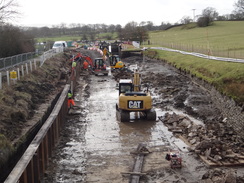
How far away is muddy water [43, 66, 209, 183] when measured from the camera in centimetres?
1356

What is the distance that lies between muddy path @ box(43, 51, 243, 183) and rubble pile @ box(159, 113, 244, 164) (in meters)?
0.41

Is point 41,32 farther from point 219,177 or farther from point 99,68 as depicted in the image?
point 219,177

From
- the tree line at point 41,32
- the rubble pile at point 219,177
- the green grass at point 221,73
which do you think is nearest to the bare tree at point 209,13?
the tree line at point 41,32

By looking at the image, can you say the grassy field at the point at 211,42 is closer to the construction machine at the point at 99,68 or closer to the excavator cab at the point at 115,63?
the excavator cab at the point at 115,63

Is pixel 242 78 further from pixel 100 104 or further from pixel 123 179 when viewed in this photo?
pixel 123 179

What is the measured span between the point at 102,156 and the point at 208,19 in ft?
354

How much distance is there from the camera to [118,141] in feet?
59.6

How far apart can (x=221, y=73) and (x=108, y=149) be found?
16556mm

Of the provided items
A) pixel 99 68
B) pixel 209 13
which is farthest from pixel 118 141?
pixel 209 13

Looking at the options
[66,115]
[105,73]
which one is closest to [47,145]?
[66,115]

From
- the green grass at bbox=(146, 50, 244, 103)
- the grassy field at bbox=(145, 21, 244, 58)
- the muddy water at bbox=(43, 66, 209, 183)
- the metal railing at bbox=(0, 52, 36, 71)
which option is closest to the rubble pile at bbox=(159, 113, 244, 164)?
the muddy water at bbox=(43, 66, 209, 183)

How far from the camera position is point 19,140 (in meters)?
16.2

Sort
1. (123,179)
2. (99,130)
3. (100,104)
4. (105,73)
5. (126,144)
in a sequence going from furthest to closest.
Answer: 1. (105,73)
2. (100,104)
3. (99,130)
4. (126,144)
5. (123,179)

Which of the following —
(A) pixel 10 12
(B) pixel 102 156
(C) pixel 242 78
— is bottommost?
(B) pixel 102 156
